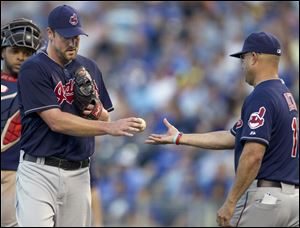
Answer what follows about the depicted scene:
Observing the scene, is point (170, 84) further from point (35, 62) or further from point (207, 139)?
point (35, 62)

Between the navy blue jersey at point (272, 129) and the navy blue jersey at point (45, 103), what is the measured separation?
120 cm

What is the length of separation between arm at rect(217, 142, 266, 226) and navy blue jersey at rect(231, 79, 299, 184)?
0.06 m

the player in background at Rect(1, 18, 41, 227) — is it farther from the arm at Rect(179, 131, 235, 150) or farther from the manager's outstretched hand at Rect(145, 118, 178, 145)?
the arm at Rect(179, 131, 235, 150)

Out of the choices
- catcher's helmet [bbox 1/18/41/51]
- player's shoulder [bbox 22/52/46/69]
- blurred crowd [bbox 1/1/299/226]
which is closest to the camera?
player's shoulder [bbox 22/52/46/69]

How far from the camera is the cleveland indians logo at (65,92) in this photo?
5495 millimetres

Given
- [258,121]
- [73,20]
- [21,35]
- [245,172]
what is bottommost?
[245,172]

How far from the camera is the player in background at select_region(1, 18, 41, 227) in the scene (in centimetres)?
689

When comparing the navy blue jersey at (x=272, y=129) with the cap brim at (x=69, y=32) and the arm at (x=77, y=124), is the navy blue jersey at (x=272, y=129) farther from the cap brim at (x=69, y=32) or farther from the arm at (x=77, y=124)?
the cap brim at (x=69, y=32)

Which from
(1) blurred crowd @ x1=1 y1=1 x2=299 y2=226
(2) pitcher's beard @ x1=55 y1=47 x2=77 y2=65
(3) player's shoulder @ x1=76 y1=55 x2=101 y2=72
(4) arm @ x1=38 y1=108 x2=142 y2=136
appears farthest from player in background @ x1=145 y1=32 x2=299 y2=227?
(1) blurred crowd @ x1=1 y1=1 x2=299 y2=226

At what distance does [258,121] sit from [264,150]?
8.4 inches

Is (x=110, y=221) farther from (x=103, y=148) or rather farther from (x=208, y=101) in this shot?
(x=208, y=101)

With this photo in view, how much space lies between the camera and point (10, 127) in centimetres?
688

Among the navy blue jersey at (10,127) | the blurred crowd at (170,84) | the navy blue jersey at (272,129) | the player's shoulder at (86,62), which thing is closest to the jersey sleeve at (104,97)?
the player's shoulder at (86,62)

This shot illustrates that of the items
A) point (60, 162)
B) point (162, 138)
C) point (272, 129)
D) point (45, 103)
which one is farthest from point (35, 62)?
point (272, 129)
